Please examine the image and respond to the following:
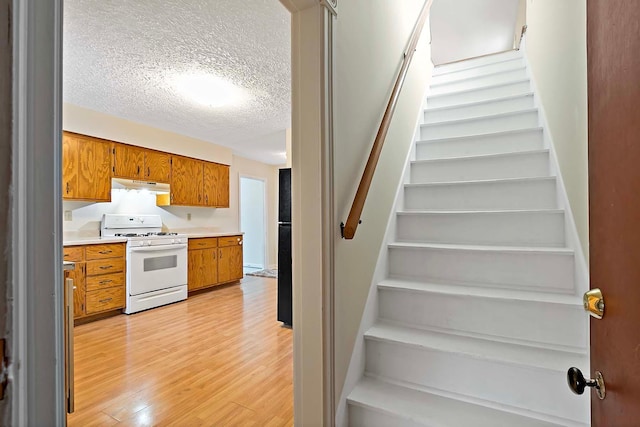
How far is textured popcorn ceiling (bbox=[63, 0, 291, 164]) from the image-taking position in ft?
6.75

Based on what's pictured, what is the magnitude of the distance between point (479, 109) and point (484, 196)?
1216 millimetres

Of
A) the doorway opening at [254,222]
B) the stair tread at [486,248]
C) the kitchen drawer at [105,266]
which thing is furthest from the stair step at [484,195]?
the doorway opening at [254,222]

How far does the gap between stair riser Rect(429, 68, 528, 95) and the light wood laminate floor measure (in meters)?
3.10

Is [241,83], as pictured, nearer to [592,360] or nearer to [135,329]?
[135,329]

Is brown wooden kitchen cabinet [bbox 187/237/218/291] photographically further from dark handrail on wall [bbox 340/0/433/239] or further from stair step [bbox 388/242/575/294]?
dark handrail on wall [bbox 340/0/433/239]

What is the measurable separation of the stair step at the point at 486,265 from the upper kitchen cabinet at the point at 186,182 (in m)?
3.74

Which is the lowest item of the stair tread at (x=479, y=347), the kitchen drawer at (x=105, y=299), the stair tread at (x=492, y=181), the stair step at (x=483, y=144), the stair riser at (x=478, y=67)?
the kitchen drawer at (x=105, y=299)

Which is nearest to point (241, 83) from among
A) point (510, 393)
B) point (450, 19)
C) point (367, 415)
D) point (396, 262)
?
point (396, 262)

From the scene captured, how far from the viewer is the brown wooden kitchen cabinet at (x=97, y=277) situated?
10.9 ft

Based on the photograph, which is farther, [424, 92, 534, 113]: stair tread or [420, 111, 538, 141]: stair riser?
[424, 92, 534, 113]: stair tread

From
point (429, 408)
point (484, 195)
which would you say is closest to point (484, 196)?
point (484, 195)

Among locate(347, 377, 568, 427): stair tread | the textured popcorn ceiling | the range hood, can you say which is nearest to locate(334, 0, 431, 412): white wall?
locate(347, 377, 568, 427): stair tread

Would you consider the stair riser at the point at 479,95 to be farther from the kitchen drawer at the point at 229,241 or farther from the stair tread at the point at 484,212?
the kitchen drawer at the point at 229,241

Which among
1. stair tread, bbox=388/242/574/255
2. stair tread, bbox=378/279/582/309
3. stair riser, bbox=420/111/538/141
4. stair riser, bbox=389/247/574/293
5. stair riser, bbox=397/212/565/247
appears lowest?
stair tread, bbox=378/279/582/309
